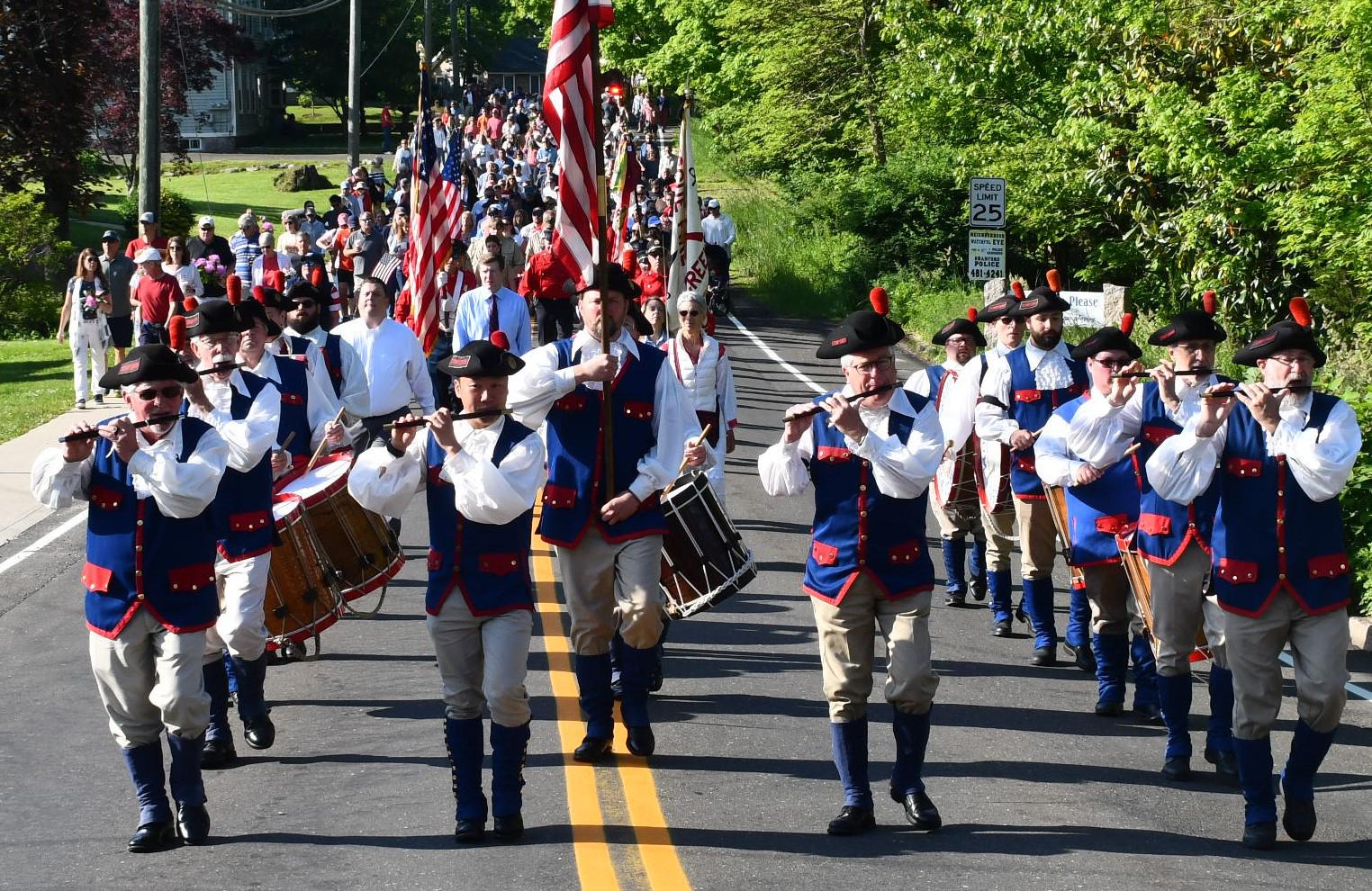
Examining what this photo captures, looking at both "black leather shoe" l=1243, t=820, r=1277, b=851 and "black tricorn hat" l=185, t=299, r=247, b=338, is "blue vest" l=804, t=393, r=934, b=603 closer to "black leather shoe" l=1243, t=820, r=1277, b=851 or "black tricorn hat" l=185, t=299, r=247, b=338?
"black leather shoe" l=1243, t=820, r=1277, b=851

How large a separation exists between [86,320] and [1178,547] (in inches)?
638

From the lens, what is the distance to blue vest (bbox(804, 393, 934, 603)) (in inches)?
311

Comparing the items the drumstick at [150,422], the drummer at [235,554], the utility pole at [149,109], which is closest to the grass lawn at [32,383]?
the utility pole at [149,109]

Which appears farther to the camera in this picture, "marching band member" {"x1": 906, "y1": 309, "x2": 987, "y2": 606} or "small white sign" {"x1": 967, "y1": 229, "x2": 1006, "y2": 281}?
"small white sign" {"x1": 967, "y1": 229, "x2": 1006, "y2": 281}

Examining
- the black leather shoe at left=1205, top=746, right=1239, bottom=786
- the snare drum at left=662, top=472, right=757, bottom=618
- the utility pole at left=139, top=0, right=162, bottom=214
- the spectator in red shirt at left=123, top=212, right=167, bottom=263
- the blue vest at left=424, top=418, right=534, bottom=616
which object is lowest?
the black leather shoe at left=1205, top=746, right=1239, bottom=786

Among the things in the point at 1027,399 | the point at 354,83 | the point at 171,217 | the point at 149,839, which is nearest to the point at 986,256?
the point at 1027,399

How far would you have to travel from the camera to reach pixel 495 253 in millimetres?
15234

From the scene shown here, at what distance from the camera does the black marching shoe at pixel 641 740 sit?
8945mm

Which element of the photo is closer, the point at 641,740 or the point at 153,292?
the point at 641,740

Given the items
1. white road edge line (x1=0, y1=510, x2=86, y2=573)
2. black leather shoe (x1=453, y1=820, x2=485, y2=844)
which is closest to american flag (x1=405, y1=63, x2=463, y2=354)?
white road edge line (x1=0, y1=510, x2=86, y2=573)

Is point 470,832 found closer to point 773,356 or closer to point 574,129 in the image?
point 574,129

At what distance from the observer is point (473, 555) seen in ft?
25.1

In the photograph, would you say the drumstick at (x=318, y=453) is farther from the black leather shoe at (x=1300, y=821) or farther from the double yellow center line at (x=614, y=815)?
the black leather shoe at (x=1300, y=821)

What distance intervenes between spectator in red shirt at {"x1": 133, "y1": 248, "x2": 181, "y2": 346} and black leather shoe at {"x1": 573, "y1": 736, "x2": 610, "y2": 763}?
14075 mm
